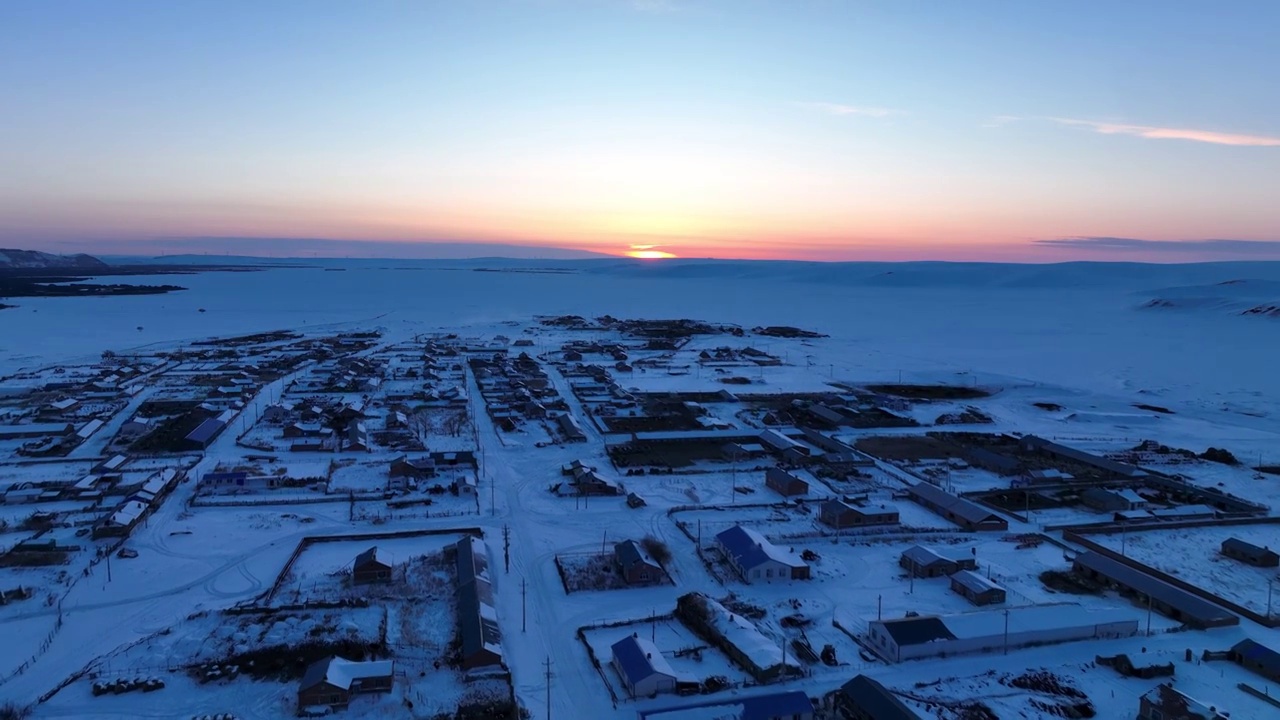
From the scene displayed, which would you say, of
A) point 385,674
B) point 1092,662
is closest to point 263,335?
point 385,674

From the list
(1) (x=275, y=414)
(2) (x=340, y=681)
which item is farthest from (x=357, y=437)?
(2) (x=340, y=681)

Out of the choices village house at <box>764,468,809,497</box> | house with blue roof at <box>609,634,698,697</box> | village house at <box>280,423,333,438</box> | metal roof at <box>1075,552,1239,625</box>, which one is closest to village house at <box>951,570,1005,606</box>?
metal roof at <box>1075,552,1239,625</box>

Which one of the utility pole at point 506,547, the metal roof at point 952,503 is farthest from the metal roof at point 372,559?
the metal roof at point 952,503

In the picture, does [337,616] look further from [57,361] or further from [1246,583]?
[57,361]

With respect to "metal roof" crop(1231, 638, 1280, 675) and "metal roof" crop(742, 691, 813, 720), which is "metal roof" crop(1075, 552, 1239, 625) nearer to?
"metal roof" crop(1231, 638, 1280, 675)

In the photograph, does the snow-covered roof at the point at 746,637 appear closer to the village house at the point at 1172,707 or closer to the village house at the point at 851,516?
the village house at the point at 1172,707

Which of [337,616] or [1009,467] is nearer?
[337,616]
